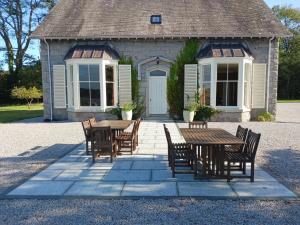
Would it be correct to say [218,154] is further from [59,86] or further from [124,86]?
[59,86]

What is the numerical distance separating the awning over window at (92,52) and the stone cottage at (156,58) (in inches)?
2.0

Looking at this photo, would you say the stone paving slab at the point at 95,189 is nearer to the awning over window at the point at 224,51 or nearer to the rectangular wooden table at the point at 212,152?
the rectangular wooden table at the point at 212,152

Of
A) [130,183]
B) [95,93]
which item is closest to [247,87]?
[95,93]

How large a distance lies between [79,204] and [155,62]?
11918 millimetres

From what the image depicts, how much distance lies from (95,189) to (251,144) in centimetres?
319

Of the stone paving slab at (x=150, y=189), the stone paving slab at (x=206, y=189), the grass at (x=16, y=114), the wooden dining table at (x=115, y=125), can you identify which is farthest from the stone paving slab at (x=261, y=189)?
the grass at (x=16, y=114)

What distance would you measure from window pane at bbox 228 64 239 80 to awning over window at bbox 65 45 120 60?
6.03m

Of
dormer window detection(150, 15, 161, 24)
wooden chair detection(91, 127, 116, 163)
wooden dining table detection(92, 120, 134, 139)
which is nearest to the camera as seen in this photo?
wooden chair detection(91, 127, 116, 163)

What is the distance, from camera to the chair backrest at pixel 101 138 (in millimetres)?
6980

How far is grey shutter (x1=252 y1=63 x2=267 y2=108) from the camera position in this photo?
1505 centimetres

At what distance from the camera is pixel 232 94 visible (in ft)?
48.4

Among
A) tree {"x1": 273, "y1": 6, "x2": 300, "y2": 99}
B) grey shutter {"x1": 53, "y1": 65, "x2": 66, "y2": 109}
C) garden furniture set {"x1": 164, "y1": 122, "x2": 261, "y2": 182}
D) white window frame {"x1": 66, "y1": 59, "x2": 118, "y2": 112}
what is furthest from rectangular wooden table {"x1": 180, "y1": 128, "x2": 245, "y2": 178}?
Answer: tree {"x1": 273, "y1": 6, "x2": 300, "y2": 99}

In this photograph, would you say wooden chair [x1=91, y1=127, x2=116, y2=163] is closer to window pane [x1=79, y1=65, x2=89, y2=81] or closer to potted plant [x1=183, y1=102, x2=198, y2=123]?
potted plant [x1=183, y1=102, x2=198, y2=123]

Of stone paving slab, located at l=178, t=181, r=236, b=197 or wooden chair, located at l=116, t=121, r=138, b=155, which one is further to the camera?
wooden chair, located at l=116, t=121, r=138, b=155
